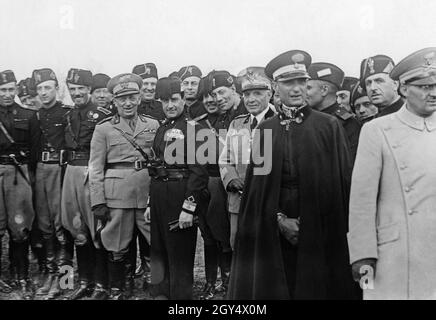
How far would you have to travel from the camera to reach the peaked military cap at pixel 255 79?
157 inches

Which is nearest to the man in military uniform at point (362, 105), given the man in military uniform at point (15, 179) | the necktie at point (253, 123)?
the necktie at point (253, 123)

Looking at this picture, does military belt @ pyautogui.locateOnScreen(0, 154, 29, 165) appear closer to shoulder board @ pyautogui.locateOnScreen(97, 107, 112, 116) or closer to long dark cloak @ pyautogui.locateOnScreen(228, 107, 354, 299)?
shoulder board @ pyautogui.locateOnScreen(97, 107, 112, 116)

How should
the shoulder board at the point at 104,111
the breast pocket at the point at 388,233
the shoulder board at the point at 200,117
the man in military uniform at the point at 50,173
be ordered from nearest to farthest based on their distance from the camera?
the breast pocket at the point at 388,233
the shoulder board at the point at 200,117
the shoulder board at the point at 104,111
the man in military uniform at the point at 50,173

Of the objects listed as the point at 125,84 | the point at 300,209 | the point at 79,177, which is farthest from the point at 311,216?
the point at 79,177

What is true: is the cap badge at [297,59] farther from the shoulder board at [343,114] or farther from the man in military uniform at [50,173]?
the man in military uniform at [50,173]

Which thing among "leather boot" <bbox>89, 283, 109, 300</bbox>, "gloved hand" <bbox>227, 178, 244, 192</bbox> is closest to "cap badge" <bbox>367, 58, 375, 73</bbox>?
"gloved hand" <bbox>227, 178, 244, 192</bbox>

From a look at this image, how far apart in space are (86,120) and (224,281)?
1.61 m

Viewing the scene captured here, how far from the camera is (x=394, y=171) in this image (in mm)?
3104

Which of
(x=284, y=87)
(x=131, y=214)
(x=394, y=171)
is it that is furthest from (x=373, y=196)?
(x=131, y=214)

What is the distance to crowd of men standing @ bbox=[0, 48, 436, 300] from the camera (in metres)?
3.13

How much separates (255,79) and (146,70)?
0.93 m

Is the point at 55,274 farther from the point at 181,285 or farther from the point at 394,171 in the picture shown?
the point at 394,171

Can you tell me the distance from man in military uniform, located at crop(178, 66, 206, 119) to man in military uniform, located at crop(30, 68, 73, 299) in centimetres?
98

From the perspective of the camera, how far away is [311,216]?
3488mm
